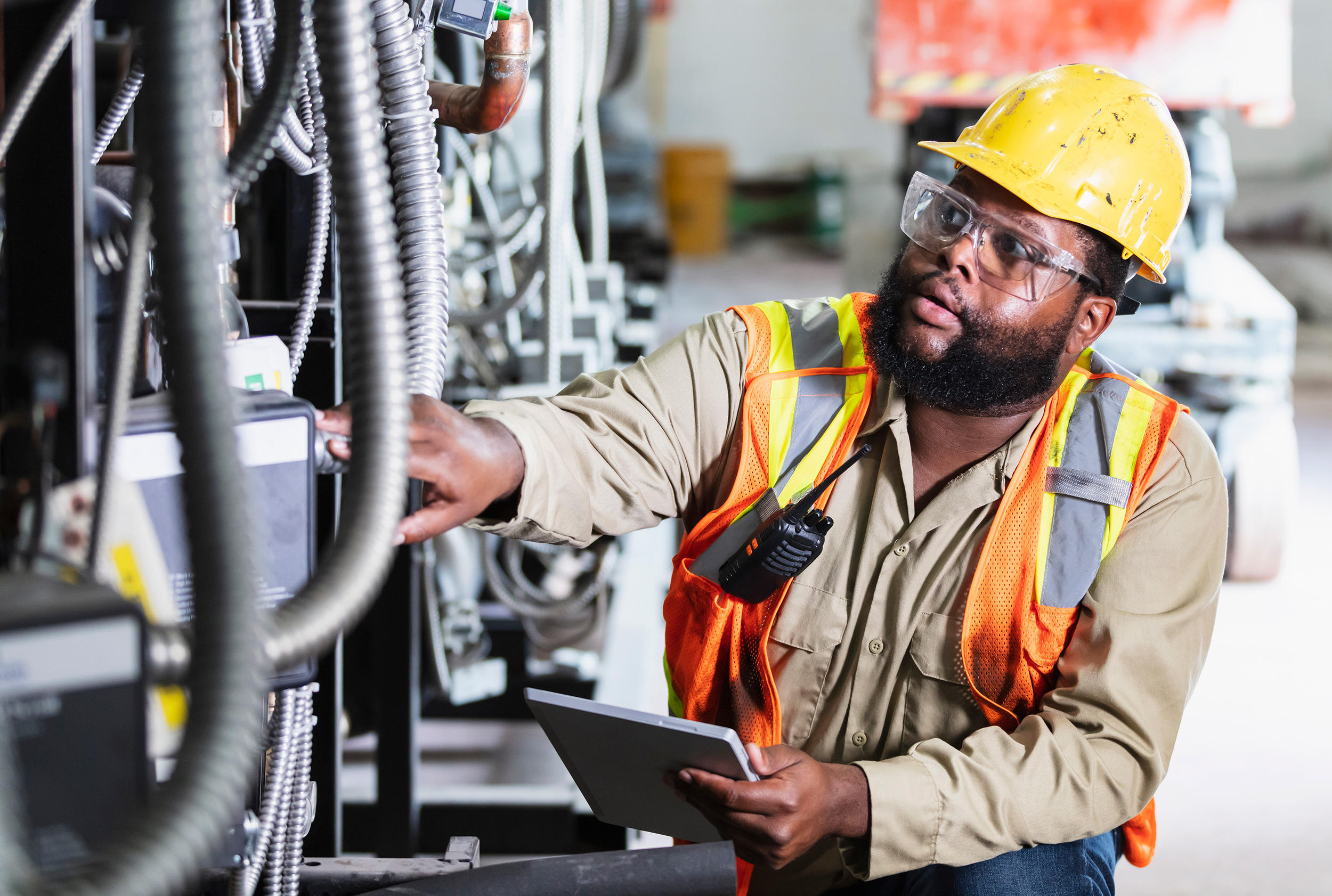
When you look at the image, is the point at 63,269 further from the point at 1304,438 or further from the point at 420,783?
the point at 1304,438

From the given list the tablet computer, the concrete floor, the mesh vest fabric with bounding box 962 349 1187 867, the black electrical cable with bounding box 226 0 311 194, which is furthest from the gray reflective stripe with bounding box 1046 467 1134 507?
the concrete floor

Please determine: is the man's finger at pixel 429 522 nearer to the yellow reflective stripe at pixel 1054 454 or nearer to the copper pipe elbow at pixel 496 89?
the copper pipe elbow at pixel 496 89

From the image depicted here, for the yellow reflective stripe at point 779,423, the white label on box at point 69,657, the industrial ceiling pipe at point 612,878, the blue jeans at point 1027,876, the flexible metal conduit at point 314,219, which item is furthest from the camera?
the yellow reflective stripe at point 779,423

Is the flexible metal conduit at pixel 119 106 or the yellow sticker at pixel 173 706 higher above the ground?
the flexible metal conduit at pixel 119 106

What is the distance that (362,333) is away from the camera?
24.0 inches

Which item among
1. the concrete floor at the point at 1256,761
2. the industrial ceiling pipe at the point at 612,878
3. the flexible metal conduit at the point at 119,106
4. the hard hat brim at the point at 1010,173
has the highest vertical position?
the flexible metal conduit at the point at 119,106

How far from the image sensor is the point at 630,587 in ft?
11.8

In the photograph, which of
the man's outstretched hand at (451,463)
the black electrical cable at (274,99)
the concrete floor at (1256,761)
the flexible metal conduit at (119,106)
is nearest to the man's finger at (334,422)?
the man's outstretched hand at (451,463)

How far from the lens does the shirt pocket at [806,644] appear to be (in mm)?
1569

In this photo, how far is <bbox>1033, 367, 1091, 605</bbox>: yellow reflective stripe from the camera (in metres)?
1.50

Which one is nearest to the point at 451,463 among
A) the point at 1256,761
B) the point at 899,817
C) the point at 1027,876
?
the point at 899,817

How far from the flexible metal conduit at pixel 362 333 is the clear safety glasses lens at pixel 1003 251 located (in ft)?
3.67

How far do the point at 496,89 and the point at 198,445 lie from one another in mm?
908

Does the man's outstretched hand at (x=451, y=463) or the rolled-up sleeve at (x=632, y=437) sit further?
the rolled-up sleeve at (x=632, y=437)
